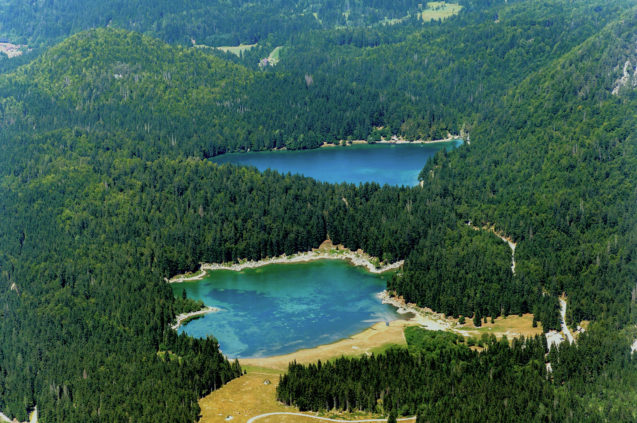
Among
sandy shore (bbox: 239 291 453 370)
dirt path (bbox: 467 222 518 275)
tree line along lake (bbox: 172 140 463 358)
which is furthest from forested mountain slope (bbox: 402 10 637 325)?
tree line along lake (bbox: 172 140 463 358)

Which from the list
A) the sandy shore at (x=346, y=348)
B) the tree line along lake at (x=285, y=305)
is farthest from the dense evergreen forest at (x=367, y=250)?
the sandy shore at (x=346, y=348)

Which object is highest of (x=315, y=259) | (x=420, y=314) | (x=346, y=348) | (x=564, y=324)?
(x=315, y=259)

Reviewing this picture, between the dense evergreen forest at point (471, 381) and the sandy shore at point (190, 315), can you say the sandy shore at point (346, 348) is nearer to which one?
the dense evergreen forest at point (471, 381)

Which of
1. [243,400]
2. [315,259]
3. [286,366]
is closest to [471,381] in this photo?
[286,366]

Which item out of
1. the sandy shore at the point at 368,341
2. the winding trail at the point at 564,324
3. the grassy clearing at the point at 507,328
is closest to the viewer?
the sandy shore at the point at 368,341

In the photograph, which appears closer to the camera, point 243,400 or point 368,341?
point 243,400

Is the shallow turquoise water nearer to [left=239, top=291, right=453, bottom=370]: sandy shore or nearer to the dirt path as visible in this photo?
[left=239, top=291, right=453, bottom=370]: sandy shore

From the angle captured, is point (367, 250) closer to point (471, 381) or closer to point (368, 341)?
point (368, 341)
